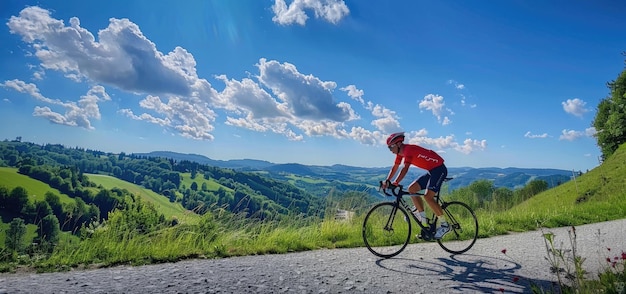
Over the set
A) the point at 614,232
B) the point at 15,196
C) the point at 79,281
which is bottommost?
the point at 15,196

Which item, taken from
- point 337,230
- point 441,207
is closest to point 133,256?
point 337,230

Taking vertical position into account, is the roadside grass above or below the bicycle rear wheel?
below

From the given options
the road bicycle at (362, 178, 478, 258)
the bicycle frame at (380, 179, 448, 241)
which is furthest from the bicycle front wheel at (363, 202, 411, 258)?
the bicycle frame at (380, 179, 448, 241)

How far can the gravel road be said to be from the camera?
5496 mm

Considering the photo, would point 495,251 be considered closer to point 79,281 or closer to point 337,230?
point 337,230

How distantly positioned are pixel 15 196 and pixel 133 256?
4591 inches

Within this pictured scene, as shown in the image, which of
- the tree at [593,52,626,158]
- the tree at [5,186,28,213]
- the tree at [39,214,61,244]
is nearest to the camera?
the tree at [39,214,61,244]

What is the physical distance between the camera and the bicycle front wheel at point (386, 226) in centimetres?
852

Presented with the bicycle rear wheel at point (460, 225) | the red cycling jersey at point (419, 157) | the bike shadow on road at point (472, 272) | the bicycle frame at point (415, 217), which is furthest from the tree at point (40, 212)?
the bicycle rear wheel at point (460, 225)

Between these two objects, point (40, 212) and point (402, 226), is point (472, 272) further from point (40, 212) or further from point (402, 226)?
point (40, 212)

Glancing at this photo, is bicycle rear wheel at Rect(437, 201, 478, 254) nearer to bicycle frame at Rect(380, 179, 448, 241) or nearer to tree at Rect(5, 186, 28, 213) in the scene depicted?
bicycle frame at Rect(380, 179, 448, 241)

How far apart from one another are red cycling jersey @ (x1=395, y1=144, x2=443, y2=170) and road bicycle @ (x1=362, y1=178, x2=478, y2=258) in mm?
524

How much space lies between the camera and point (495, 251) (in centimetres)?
841

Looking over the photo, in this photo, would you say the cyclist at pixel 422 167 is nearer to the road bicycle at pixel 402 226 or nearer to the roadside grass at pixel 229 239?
the road bicycle at pixel 402 226
